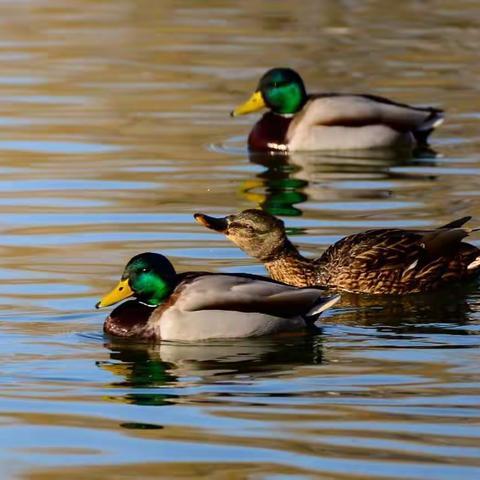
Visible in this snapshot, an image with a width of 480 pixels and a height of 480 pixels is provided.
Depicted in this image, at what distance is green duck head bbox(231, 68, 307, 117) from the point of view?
19.4 meters

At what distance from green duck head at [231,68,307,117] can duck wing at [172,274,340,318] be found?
7878 millimetres

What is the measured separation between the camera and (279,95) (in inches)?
766

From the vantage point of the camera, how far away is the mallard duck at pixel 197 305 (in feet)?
37.5

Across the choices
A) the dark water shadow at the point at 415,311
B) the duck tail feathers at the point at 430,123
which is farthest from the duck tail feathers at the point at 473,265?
the duck tail feathers at the point at 430,123

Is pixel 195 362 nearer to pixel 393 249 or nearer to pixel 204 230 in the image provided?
pixel 393 249

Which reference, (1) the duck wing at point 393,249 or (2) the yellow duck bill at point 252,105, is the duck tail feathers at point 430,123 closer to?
(2) the yellow duck bill at point 252,105

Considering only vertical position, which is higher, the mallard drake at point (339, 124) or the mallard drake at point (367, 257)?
the mallard drake at point (339, 124)

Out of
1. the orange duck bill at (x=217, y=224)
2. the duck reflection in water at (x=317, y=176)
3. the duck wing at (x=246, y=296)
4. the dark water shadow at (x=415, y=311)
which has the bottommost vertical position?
the dark water shadow at (x=415, y=311)

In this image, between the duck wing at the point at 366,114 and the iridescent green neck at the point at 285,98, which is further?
the iridescent green neck at the point at 285,98

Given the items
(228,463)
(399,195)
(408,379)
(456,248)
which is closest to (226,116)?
(399,195)

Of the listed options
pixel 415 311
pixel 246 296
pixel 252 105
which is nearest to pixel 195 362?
pixel 246 296

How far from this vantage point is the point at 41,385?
10.3 m

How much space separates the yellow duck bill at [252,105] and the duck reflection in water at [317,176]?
0.80m

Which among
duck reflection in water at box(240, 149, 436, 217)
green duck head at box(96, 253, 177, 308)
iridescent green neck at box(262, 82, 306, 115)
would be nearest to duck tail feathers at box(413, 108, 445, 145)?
duck reflection in water at box(240, 149, 436, 217)
